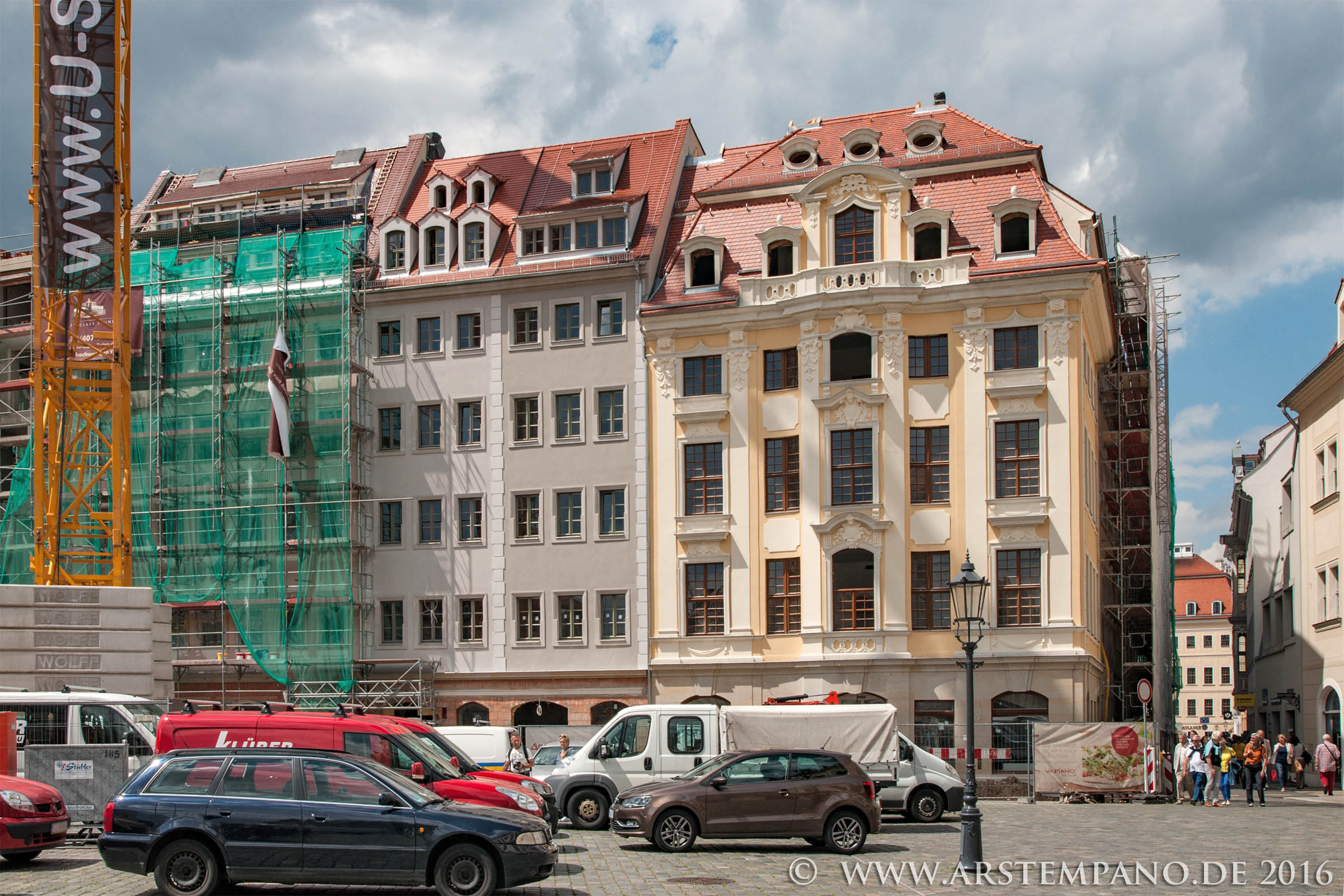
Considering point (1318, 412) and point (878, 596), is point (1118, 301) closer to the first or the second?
point (1318, 412)

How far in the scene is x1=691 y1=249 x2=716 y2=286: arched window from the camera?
43.6 m

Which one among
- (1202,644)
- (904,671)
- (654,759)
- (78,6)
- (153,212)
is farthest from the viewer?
(1202,644)

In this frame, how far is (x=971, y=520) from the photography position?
3950 cm

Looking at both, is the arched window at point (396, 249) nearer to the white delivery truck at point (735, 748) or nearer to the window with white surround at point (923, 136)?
the window with white surround at point (923, 136)

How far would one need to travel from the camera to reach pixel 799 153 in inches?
1779

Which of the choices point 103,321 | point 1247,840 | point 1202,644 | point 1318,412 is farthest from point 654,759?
point 1202,644

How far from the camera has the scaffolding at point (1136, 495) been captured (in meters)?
46.8

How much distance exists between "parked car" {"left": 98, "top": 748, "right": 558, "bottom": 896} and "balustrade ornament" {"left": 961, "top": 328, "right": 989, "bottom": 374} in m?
26.6

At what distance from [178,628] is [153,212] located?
14.5 meters

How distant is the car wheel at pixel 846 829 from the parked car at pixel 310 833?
6436mm

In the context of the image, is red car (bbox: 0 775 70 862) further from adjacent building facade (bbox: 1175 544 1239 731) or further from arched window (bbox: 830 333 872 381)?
adjacent building facade (bbox: 1175 544 1239 731)

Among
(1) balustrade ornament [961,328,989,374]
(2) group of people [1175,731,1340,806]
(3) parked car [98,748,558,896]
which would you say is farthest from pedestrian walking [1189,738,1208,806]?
(3) parked car [98,748,558,896]

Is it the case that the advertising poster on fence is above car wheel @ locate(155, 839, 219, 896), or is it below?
below

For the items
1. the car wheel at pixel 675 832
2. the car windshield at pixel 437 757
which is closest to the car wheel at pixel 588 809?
the car wheel at pixel 675 832
